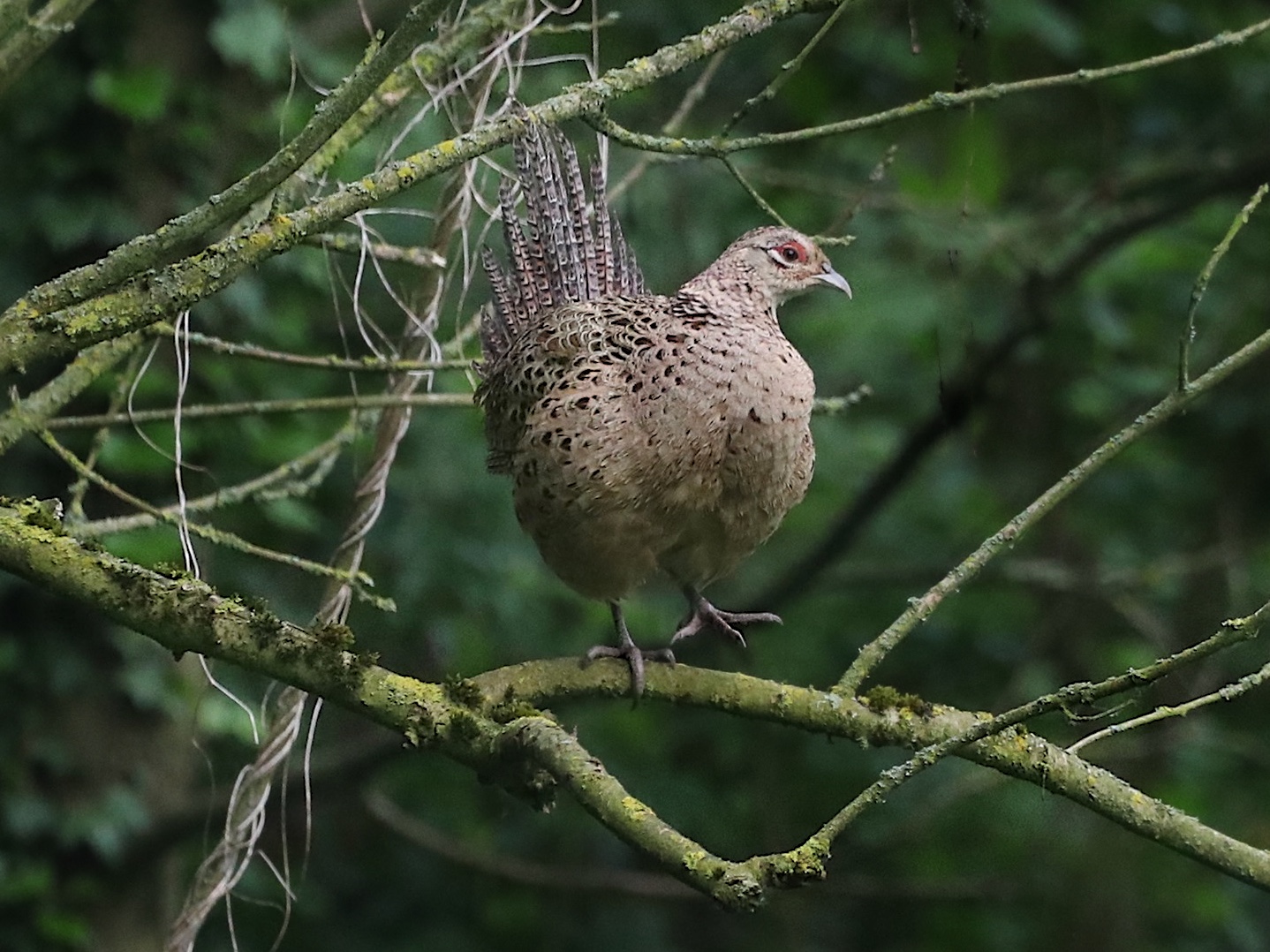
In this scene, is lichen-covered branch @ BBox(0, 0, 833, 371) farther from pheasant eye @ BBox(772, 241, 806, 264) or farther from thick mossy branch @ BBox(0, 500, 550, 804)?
pheasant eye @ BBox(772, 241, 806, 264)

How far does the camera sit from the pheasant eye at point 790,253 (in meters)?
3.88

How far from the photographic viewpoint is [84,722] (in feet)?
18.9

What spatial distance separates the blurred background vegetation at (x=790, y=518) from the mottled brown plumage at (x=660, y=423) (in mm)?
998

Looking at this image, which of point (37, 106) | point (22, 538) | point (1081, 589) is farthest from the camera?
point (1081, 589)

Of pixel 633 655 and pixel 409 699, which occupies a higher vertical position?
pixel 633 655

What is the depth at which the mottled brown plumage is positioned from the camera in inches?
137

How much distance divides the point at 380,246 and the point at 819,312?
361 cm

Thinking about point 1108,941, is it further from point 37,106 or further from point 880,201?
point 37,106

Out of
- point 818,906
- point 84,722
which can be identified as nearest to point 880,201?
point 84,722

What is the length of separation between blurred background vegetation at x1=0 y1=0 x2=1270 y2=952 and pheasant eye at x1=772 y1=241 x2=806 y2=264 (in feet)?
3.22

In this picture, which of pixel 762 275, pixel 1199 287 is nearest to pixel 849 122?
pixel 1199 287

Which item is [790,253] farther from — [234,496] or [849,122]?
[234,496]

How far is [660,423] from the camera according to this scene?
3.47 metres

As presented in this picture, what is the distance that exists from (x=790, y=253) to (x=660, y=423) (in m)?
0.67
